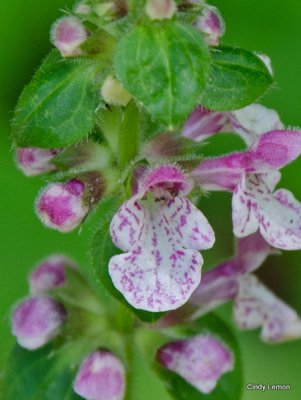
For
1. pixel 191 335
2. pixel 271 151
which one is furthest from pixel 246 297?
pixel 271 151

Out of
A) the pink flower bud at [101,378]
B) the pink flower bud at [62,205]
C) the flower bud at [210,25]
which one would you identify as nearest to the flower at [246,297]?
the pink flower bud at [101,378]

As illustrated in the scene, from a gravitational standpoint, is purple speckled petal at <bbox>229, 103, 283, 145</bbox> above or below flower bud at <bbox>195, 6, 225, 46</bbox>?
below

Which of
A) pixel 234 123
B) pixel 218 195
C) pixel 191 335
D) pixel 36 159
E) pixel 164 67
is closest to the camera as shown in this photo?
pixel 164 67

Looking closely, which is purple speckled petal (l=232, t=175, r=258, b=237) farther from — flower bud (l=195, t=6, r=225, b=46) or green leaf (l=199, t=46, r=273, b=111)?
flower bud (l=195, t=6, r=225, b=46)

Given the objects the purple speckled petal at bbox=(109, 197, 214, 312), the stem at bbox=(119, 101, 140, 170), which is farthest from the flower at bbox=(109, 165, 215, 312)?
the stem at bbox=(119, 101, 140, 170)

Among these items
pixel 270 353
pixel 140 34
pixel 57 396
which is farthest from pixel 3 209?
pixel 140 34

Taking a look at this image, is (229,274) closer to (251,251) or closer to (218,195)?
(251,251)
